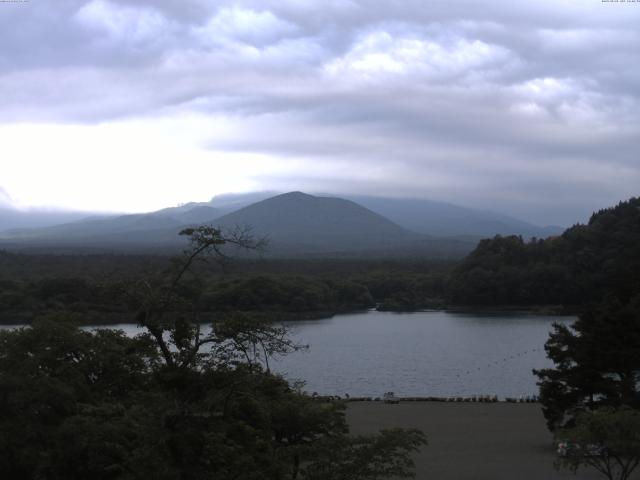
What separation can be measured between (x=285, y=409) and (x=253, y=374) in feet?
14.4

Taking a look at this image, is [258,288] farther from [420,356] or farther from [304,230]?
[304,230]

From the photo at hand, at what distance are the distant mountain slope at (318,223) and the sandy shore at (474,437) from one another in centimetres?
10664

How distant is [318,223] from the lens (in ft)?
504

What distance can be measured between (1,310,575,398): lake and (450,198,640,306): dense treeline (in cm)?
520

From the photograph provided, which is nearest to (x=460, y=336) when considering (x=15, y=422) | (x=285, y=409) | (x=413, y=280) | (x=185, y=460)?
(x=413, y=280)

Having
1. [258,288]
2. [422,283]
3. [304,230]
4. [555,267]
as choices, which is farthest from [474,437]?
[304,230]

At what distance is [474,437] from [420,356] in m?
14.9

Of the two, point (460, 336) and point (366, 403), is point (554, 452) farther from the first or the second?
point (460, 336)

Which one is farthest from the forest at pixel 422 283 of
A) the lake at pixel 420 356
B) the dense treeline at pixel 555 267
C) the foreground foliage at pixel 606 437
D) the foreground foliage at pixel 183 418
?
the foreground foliage at pixel 606 437

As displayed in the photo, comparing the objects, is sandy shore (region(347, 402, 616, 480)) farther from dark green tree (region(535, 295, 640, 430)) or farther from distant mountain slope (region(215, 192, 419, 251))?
distant mountain slope (region(215, 192, 419, 251))

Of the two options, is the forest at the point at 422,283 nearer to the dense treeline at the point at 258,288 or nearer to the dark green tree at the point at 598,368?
the dense treeline at the point at 258,288

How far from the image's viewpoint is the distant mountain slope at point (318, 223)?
444 ft

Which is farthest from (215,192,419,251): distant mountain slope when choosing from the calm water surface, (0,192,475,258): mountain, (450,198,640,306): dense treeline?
the calm water surface

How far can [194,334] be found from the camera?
611 centimetres
